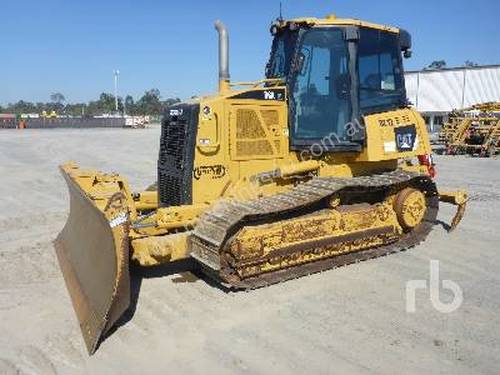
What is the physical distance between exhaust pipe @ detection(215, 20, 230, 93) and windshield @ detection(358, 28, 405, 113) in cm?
173

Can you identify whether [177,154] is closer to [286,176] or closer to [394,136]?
[286,176]

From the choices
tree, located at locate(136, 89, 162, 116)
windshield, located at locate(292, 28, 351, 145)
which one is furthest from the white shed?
tree, located at locate(136, 89, 162, 116)

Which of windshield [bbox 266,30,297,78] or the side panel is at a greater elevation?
windshield [bbox 266,30,297,78]

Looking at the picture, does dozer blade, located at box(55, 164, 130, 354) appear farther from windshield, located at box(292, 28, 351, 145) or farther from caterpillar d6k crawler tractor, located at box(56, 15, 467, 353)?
windshield, located at box(292, 28, 351, 145)

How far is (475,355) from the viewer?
162 inches

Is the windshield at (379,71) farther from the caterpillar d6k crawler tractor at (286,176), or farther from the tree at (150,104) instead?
the tree at (150,104)

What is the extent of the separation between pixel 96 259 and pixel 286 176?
8.23ft

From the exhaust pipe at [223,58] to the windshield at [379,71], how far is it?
173 cm

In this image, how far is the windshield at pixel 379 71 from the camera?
261 inches

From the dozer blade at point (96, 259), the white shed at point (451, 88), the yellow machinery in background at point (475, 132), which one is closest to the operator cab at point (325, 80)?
the dozer blade at point (96, 259)

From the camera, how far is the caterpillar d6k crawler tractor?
5.46 m

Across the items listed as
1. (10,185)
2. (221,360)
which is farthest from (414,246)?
(10,185)

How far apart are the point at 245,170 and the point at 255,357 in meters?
2.69


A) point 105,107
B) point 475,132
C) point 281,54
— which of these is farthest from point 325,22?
point 105,107
